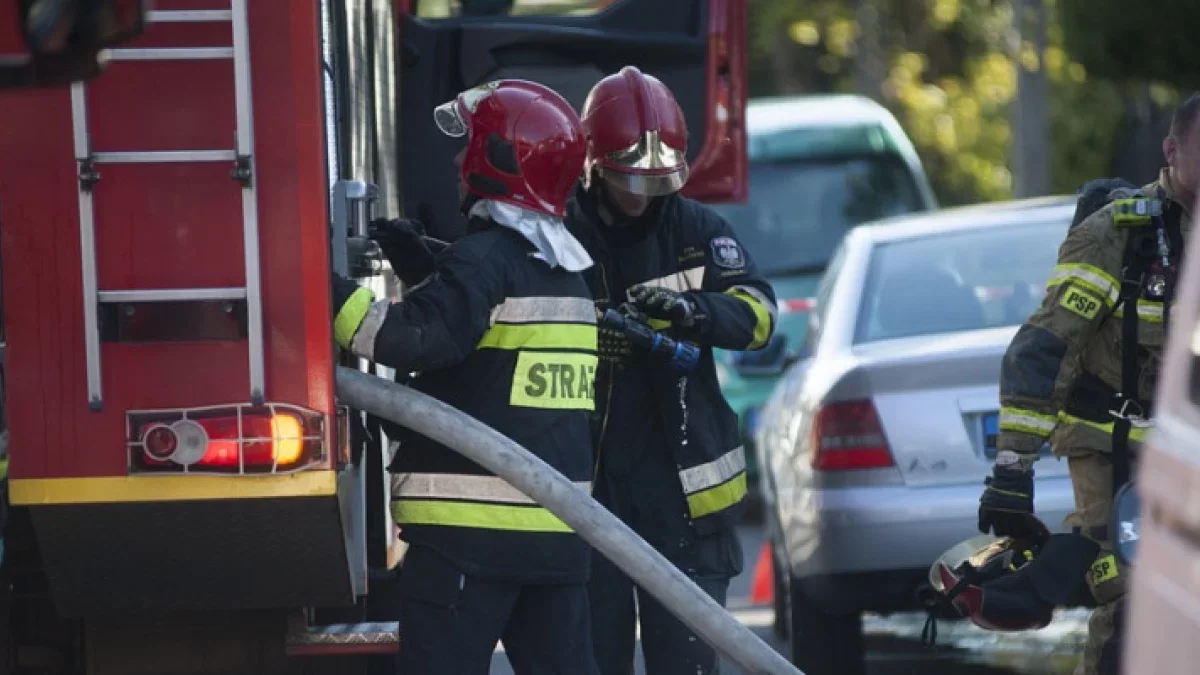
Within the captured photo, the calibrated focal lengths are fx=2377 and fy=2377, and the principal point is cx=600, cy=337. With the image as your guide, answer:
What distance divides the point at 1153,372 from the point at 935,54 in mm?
25385

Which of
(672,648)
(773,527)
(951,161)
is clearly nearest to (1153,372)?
(672,648)

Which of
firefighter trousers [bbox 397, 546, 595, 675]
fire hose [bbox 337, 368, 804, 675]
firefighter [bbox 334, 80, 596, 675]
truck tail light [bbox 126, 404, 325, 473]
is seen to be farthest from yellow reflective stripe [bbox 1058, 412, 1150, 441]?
truck tail light [bbox 126, 404, 325, 473]

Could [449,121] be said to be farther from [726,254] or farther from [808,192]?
[808,192]

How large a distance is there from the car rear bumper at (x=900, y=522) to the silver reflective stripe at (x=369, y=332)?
243 centimetres

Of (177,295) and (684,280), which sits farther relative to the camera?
(684,280)

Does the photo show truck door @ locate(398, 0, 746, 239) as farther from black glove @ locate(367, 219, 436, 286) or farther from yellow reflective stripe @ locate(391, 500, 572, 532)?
yellow reflective stripe @ locate(391, 500, 572, 532)

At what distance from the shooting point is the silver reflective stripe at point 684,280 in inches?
245

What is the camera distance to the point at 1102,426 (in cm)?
576

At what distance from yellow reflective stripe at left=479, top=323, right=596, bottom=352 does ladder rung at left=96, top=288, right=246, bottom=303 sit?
2.13 ft

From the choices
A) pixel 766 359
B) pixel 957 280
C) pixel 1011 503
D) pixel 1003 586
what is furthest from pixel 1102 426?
pixel 766 359

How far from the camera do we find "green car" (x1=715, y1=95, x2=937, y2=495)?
46.0 ft

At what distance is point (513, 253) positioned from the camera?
5.23 m

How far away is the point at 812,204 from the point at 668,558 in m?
8.99

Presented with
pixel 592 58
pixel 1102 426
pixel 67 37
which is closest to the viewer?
pixel 67 37
